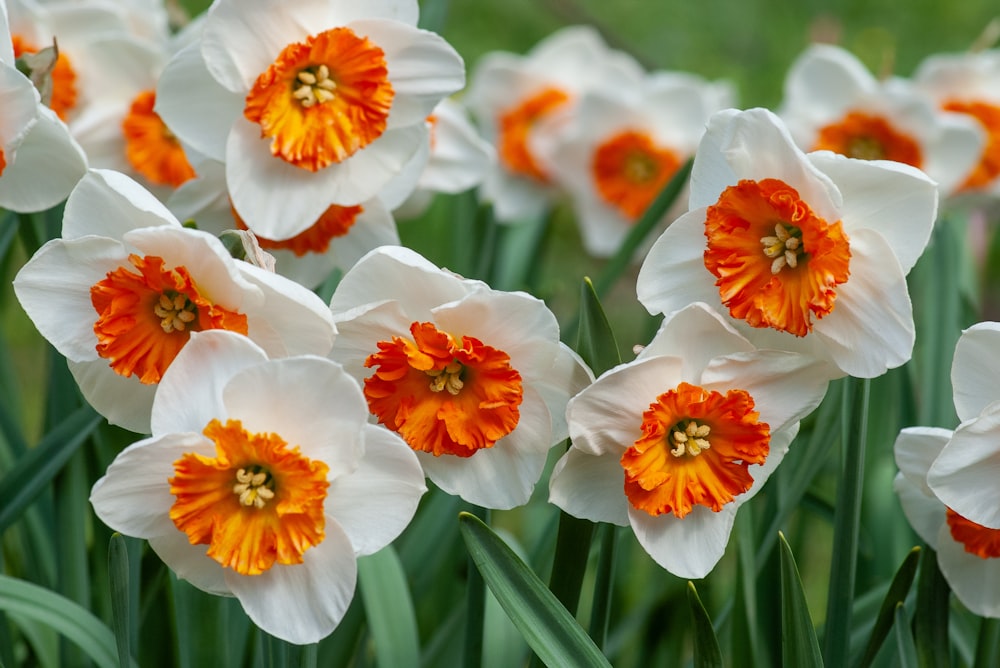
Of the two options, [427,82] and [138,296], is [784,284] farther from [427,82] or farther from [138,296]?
[138,296]

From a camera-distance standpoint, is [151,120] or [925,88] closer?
[151,120]

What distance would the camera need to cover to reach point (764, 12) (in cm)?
637

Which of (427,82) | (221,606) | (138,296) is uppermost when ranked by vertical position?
(427,82)

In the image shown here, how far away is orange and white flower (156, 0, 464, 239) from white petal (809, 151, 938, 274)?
45 centimetres

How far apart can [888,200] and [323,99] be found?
1.97 ft

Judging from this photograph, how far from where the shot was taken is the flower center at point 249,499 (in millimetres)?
924

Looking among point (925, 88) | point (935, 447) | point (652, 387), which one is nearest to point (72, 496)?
point (652, 387)

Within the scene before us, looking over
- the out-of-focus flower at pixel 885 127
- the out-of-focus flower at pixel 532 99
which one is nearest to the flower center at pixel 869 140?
the out-of-focus flower at pixel 885 127

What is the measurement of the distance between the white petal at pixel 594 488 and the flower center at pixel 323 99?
16.9 inches

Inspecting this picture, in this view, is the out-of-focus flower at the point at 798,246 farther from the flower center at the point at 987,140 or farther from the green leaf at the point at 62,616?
the flower center at the point at 987,140

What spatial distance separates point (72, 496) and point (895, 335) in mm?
1032

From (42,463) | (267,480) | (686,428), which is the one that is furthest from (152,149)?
(686,428)

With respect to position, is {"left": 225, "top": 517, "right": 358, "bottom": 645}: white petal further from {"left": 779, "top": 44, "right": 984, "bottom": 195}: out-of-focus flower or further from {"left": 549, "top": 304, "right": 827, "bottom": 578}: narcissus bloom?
{"left": 779, "top": 44, "right": 984, "bottom": 195}: out-of-focus flower

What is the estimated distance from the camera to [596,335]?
44.7 inches
